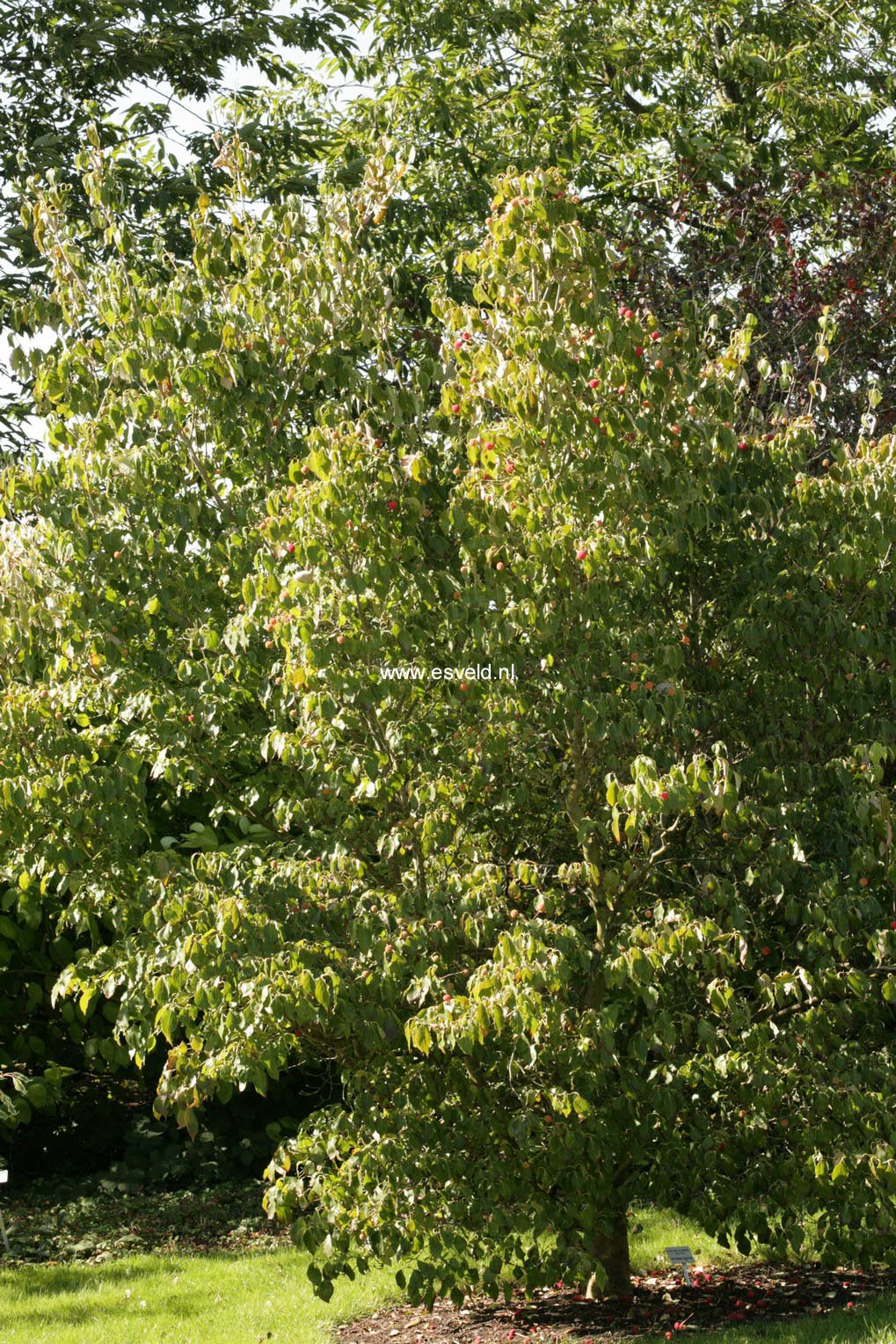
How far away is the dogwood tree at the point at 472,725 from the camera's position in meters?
4.68

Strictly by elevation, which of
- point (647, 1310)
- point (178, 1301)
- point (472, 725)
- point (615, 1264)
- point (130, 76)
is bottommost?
point (178, 1301)

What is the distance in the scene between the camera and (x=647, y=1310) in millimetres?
5887

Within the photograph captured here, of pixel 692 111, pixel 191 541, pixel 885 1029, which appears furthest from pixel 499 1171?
pixel 692 111

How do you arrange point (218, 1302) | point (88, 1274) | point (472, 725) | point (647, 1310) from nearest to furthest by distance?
point (472, 725)
point (647, 1310)
point (218, 1302)
point (88, 1274)

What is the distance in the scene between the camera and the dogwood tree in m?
4.68

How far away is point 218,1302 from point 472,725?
3343 mm

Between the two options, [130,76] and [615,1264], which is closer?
[615,1264]

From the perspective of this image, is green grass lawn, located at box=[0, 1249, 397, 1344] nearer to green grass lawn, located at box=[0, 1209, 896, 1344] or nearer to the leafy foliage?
green grass lawn, located at box=[0, 1209, 896, 1344]

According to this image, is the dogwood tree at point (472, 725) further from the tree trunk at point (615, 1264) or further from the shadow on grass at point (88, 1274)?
the shadow on grass at point (88, 1274)

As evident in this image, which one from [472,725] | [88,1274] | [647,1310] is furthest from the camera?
[88,1274]

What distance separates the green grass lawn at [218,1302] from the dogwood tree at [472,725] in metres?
0.43

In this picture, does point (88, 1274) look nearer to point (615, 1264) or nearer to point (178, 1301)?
point (178, 1301)

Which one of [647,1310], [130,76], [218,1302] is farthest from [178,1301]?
[130,76]

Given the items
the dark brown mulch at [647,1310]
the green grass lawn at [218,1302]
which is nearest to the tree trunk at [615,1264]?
the dark brown mulch at [647,1310]
